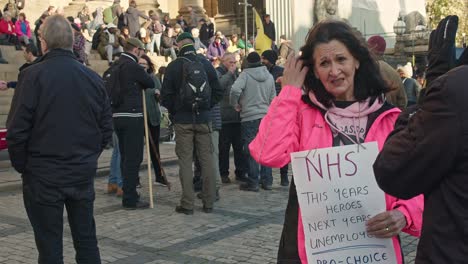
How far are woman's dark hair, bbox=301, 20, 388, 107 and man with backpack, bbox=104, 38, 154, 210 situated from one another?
5.40 meters

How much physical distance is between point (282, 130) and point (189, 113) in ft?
16.4

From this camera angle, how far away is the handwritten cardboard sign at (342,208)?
8.16ft

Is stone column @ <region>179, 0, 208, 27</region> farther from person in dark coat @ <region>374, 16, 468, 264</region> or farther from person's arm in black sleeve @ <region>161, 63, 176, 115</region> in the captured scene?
person in dark coat @ <region>374, 16, 468, 264</region>

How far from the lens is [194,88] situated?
24.4ft

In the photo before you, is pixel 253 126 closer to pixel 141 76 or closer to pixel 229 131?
pixel 229 131

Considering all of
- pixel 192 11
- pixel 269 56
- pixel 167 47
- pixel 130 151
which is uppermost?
pixel 192 11

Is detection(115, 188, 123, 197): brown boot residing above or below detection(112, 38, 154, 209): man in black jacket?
below

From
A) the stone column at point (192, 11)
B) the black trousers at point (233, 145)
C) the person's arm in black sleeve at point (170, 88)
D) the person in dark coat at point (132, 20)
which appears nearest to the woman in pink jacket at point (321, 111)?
the person's arm in black sleeve at point (170, 88)

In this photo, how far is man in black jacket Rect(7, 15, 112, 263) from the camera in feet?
13.1

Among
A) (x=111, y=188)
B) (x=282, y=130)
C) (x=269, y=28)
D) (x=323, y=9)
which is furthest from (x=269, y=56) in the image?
(x=323, y=9)

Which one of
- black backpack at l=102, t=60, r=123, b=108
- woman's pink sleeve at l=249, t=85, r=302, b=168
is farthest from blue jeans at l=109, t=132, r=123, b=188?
woman's pink sleeve at l=249, t=85, r=302, b=168

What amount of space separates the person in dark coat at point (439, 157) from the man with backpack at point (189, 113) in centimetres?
561

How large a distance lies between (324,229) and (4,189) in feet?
26.0

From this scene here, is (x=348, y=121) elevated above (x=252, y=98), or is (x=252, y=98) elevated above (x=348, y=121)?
(x=348, y=121)
